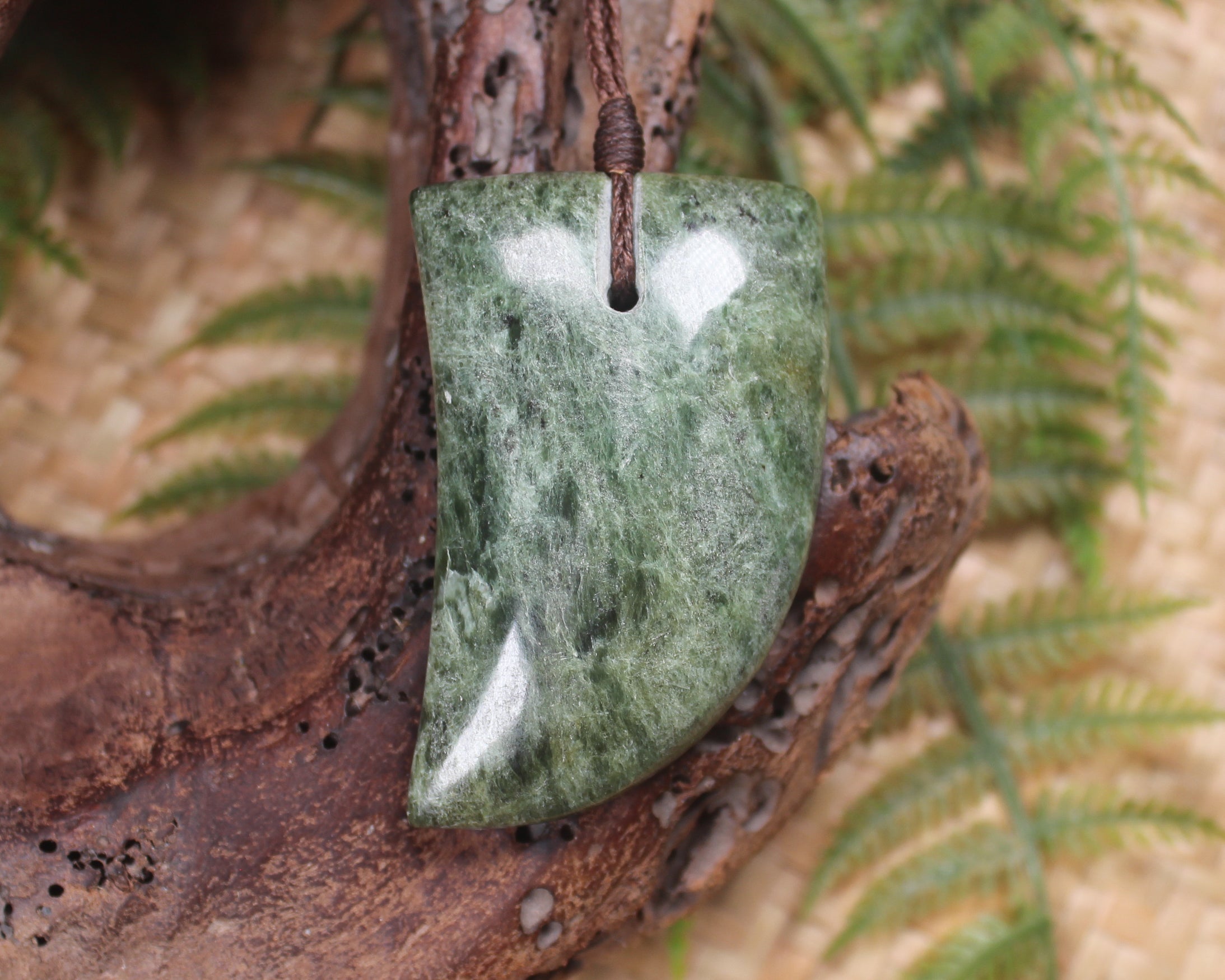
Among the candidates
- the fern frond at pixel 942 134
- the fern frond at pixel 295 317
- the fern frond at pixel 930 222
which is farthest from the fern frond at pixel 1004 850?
the fern frond at pixel 295 317

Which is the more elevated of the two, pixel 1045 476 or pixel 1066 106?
pixel 1066 106

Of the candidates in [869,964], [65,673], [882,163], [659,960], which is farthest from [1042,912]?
[65,673]

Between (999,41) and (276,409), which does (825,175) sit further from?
(276,409)

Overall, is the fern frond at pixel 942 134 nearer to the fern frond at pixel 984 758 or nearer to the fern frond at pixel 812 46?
the fern frond at pixel 812 46

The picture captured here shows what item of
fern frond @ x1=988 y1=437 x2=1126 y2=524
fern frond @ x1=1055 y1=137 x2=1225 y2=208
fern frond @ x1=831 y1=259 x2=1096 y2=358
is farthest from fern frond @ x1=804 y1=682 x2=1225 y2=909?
fern frond @ x1=1055 y1=137 x2=1225 y2=208

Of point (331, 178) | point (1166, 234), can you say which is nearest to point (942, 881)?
point (1166, 234)

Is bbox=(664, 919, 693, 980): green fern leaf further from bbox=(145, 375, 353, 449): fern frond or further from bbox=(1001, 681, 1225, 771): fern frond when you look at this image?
bbox=(145, 375, 353, 449): fern frond
